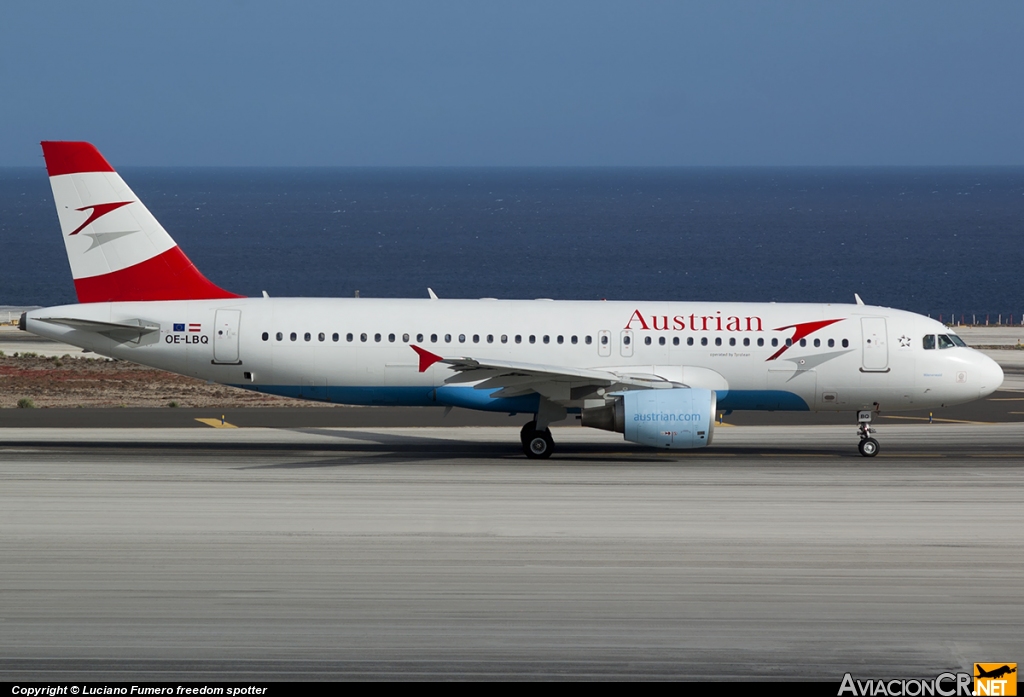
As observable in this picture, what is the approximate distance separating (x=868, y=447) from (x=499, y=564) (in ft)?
44.8

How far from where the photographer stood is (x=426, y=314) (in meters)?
27.6

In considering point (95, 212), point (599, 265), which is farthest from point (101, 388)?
point (599, 265)

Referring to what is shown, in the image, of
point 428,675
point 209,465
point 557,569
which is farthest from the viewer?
point 209,465

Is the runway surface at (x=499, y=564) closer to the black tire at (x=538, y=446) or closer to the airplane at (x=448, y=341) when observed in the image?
the black tire at (x=538, y=446)

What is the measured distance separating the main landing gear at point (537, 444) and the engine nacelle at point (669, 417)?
7.02 feet

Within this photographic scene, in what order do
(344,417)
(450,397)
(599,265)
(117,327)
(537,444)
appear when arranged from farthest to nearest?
1. (599,265)
2. (344,417)
3. (450,397)
4. (537,444)
5. (117,327)

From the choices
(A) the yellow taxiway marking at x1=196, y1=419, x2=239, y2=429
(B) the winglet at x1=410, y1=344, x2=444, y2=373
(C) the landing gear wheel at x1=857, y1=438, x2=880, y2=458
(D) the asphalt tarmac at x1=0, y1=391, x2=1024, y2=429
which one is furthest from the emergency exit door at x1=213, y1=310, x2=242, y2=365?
(C) the landing gear wheel at x1=857, y1=438, x2=880, y2=458

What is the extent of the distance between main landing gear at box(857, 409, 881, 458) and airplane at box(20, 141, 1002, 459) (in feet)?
0.13

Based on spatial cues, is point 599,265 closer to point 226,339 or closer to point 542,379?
point 226,339

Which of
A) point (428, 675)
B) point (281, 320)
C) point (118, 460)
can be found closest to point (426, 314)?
point (281, 320)

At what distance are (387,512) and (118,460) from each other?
326 inches

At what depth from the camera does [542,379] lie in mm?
26094

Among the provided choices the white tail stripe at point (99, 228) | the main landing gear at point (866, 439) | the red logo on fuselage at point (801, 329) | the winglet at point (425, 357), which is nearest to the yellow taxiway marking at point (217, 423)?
the white tail stripe at point (99, 228)

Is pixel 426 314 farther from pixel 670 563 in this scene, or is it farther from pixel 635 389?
pixel 670 563
